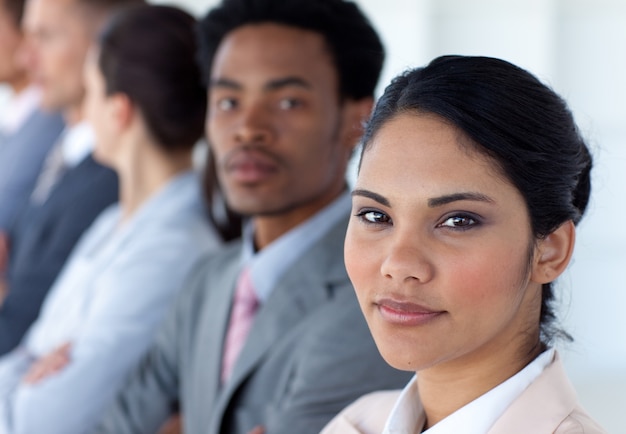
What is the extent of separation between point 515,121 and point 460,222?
0.14 metres

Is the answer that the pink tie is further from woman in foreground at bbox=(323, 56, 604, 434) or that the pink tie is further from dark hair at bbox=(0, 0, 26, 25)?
dark hair at bbox=(0, 0, 26, 25)

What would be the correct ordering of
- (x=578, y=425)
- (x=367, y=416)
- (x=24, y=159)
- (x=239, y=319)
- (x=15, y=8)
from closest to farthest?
(x=578, y=425), (x=367, y=416), (x=239, y=319), (x=24, y=159), (x=15, y=8)

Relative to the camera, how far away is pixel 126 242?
2.94 meters

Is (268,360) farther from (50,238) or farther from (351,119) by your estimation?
(50,238)

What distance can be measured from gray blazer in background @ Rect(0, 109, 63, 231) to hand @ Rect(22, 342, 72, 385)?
1510 mm

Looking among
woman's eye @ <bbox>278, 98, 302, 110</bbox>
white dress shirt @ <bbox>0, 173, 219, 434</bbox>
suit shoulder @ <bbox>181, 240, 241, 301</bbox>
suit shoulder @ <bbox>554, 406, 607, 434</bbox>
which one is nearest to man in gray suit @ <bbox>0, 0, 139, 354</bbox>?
white dress shirt @ <bbox>0, 173, 219, 434</bbox>

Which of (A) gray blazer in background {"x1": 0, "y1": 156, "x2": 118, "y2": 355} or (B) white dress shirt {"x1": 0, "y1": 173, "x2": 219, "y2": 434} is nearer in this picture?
(B) white dress shirt {"x1": 0, "y1": 173, "x2": 219, "y2": 434}

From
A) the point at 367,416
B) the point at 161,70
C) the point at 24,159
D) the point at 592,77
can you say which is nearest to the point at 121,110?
the point at 161,70

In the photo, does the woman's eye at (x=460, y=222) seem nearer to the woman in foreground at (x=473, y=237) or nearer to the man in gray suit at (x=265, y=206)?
the woman in foreground at (x=473, y=237)

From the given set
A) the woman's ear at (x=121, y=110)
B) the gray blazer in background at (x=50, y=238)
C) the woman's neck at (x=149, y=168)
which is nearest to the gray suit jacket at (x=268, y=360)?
the woman's neck at (x=149, y=168)

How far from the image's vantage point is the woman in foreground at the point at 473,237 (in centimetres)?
136

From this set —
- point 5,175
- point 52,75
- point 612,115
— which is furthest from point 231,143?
point 612,115

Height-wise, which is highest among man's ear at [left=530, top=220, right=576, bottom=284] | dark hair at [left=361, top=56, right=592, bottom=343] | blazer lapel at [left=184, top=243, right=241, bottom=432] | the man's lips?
dark hair at [left=361, top=56, right=592, bottom=343]

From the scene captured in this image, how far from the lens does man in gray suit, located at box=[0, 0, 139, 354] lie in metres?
3.42
